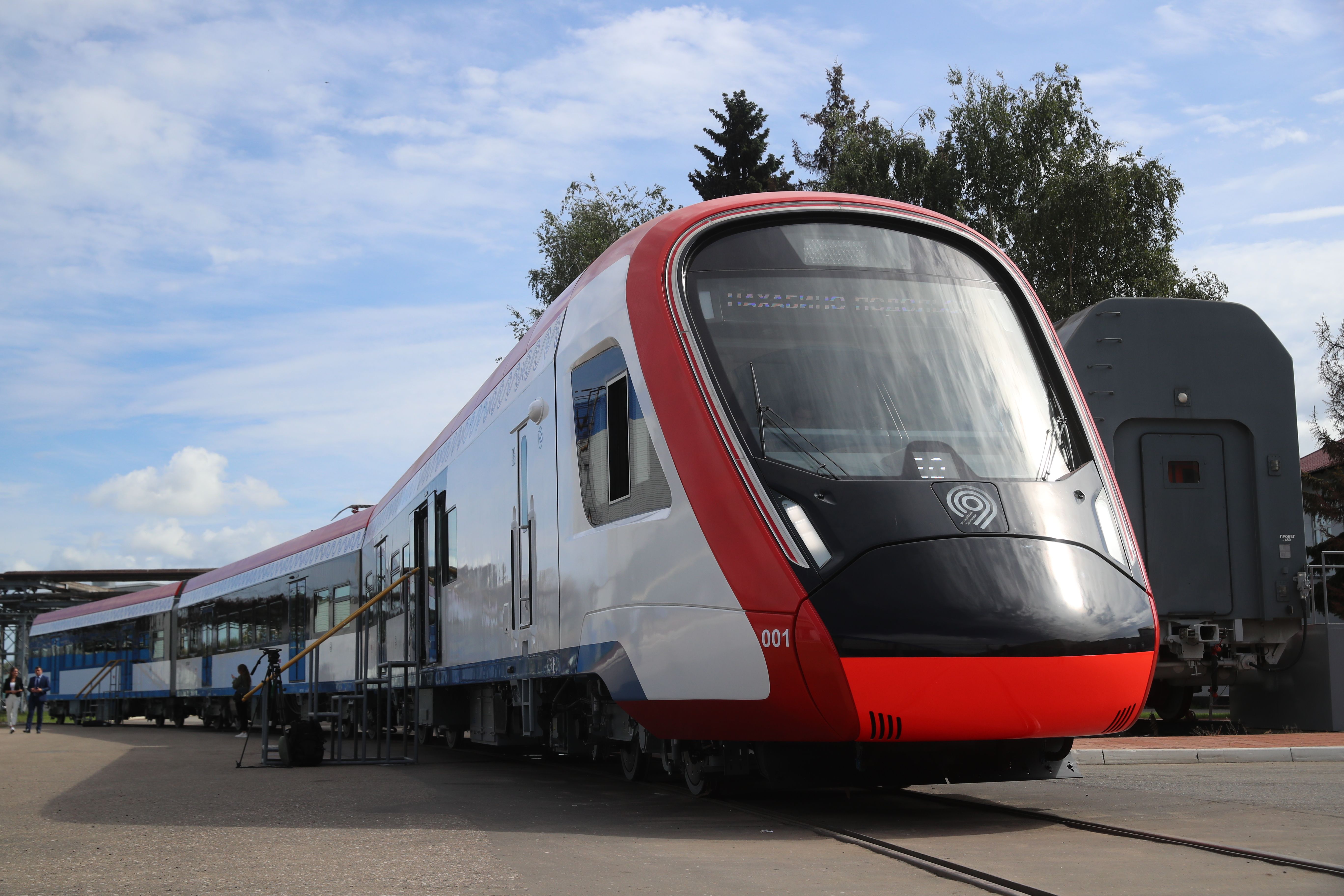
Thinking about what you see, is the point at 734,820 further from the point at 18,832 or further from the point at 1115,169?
the point at 1115,169

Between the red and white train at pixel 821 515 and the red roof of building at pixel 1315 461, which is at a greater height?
the red roof of building at pixel 1315 461

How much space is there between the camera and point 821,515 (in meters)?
6.71

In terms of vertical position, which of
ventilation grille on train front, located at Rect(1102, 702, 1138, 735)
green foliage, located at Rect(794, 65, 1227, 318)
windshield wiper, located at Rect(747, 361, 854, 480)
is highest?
green foliage, located at Rect(794, 65, 1227, 318)

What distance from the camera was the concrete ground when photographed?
17.7 feet

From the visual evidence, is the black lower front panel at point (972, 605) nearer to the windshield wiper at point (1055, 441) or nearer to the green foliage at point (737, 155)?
the windshield wiper at point (1055, 441)

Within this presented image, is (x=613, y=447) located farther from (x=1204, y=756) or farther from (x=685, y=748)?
(x=1204, y=756)

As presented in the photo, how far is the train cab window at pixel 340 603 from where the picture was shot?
21.3m

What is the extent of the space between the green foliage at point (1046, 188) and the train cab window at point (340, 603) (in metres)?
19.1

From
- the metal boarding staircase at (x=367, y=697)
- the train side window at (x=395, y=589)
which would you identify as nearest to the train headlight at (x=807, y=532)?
the metal boarding staircase at (x=367, y=697)

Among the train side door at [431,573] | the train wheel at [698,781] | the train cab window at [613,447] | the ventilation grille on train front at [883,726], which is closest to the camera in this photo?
the ventilation grille on train front at [883,726]

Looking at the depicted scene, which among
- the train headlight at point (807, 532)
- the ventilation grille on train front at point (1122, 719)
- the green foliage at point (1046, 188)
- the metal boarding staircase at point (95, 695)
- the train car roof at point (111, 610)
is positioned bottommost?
the metal boarding staircase at point (95, 695)

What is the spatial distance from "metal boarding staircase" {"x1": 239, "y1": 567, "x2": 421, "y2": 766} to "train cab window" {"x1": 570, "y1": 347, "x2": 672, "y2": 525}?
232 inches

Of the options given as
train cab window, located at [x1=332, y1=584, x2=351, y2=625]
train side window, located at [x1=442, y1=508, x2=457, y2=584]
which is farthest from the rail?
train side window, located at [x1=442, y1=508, x2=457, y2=584]

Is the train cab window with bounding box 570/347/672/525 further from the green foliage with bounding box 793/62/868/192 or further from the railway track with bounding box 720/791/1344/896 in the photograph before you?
the green foliage with bounding box 793/62/868/192
